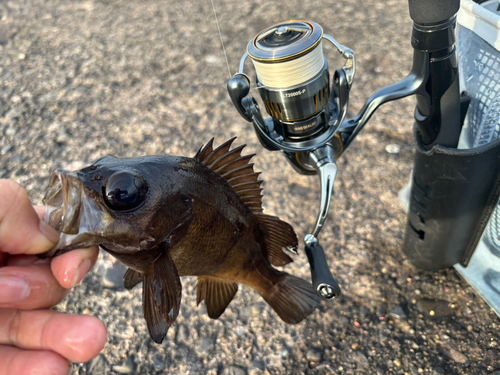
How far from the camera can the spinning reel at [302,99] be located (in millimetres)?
1162

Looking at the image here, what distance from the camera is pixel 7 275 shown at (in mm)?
1101

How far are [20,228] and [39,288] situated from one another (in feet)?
0.58

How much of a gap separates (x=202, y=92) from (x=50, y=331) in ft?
7.92

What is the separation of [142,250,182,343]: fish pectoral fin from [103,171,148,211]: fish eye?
17 cm

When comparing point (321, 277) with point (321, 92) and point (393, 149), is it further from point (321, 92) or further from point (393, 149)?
point (393, 149)

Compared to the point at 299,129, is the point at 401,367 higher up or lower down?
lower down

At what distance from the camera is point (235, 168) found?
47.4 inches

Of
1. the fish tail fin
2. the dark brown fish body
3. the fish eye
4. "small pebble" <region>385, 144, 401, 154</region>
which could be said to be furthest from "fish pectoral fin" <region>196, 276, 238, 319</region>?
"small pebble" <region>385, 144, 401, 154</region>

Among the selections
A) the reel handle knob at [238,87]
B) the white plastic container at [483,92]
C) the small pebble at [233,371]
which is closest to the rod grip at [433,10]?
the white plastic container at [483,92]

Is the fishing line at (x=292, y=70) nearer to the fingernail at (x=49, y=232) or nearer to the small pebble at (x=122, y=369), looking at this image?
the fingernail at (x=49, y=232)

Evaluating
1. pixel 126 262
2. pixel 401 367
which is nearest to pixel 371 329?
pixel 401 367

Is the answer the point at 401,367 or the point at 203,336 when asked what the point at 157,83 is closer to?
the point at 203,336

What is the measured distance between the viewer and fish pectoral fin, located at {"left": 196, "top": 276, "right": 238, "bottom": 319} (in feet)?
4.49

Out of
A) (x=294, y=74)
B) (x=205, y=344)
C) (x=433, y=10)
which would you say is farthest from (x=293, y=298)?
(x=433, y=10)
